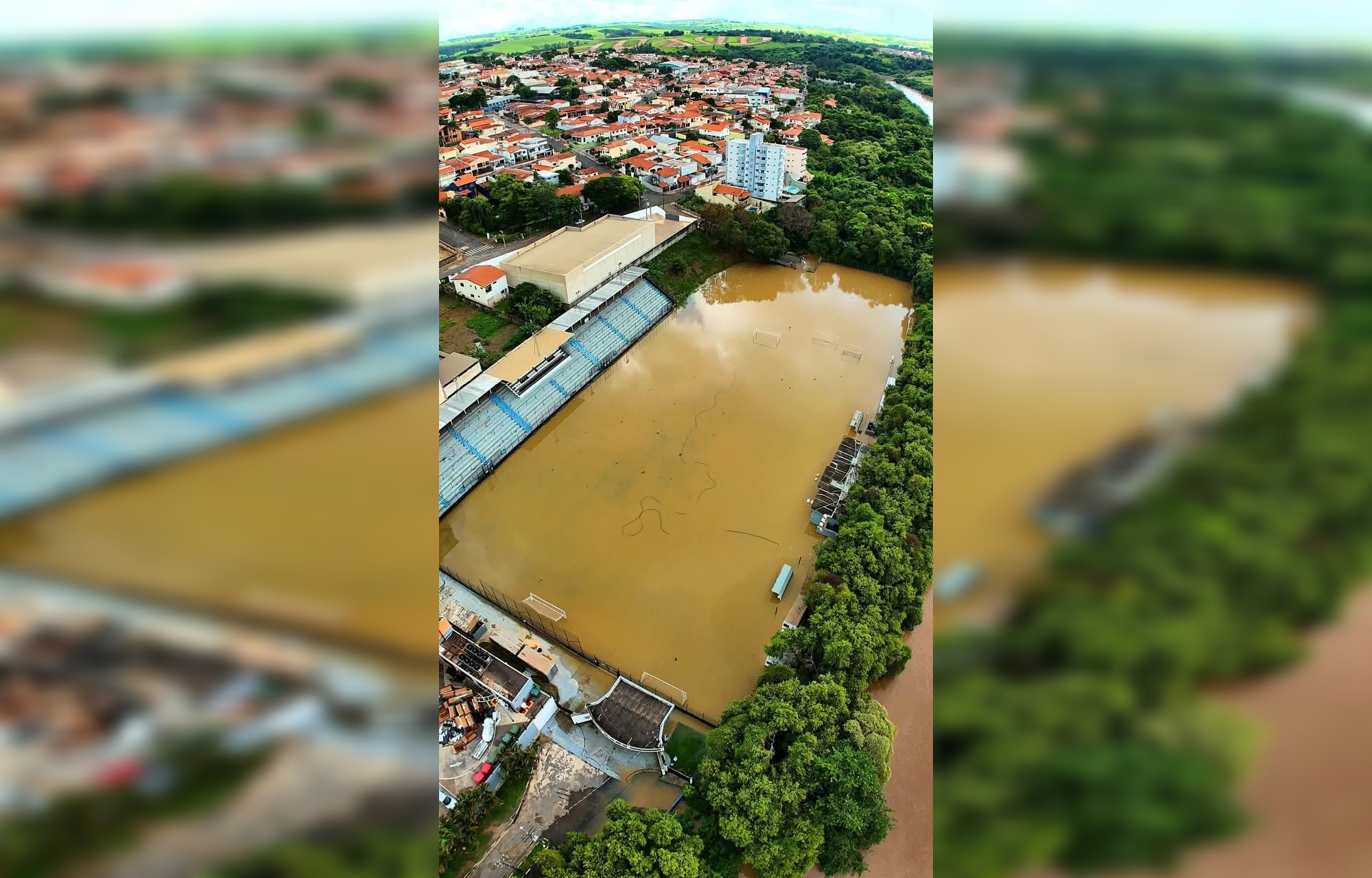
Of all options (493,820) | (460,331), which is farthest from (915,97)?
(493,820)

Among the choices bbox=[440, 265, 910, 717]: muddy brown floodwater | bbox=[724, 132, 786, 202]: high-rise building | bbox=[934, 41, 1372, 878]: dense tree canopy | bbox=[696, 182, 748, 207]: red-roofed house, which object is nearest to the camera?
bbox=[934, 41, 1372, 878]: dense tree canopy

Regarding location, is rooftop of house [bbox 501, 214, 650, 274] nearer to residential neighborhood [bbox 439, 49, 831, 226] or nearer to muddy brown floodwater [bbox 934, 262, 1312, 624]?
residential neighborhood [bbox 439, 49, 831, 226]

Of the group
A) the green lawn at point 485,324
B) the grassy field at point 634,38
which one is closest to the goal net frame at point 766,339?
the green lawn at point 485,324

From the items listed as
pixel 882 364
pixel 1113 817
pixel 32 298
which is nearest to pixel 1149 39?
pixel 1113 817

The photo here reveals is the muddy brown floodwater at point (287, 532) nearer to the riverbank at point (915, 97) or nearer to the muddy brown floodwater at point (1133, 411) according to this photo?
the muddy brown floodwater at point (1133, 411)

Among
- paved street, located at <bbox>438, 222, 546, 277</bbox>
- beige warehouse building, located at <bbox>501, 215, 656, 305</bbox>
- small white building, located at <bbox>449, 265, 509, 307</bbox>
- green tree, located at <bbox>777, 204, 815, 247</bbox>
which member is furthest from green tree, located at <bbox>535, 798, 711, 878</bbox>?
green tree, located at <bbox>777, 204, 815, 247</bbox>

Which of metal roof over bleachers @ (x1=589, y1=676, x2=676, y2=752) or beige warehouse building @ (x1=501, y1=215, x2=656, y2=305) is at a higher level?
beige warehouse building @ (x1=501, y1=215, x2=656, y2=305)

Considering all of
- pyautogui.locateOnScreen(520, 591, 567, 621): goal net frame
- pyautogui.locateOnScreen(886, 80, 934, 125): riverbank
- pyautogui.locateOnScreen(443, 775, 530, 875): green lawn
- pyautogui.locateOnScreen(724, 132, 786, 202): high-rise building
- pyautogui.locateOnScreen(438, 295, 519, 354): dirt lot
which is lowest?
pyautogui.locateOnScreen(443, 775, 530, 875): green lawn

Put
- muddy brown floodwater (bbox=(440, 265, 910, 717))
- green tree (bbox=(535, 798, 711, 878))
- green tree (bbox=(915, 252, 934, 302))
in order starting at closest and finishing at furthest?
green tree (bbox=(535, 798, 711, 878)), muddy brown floodwater (bbox=(440, 265, 910, 717)), green tree (bbox=(915, 252, 934, 302))

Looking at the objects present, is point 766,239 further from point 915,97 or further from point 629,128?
point 915,97
